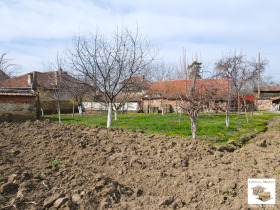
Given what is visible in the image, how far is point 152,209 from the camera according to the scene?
3289mm

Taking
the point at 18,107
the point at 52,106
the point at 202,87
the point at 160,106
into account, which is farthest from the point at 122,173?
the point at 52,106

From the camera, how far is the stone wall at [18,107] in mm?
12789

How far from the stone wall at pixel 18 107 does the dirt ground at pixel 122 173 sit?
673 centimetres

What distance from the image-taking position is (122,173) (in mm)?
4660

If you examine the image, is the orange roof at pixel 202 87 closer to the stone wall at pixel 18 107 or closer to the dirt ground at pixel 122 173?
the dirt ground at pixel 122 173

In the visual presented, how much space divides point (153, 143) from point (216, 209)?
372cm

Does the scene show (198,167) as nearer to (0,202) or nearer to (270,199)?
(270,199)

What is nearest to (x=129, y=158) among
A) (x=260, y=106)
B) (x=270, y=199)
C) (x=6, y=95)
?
(x=270, y=199)

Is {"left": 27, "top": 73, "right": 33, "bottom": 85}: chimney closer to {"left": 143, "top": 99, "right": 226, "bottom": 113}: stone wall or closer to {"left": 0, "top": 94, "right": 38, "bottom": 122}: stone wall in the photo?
{"left": 143, "top": 99, "right": 226, "bottom": 113}: stone wall

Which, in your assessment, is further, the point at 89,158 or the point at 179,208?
the point at 89,158

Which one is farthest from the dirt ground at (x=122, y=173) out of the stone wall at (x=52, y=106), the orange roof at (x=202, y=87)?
the stone wall at (x=52, y=106)

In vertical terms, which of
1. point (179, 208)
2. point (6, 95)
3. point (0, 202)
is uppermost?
point (6, 95)

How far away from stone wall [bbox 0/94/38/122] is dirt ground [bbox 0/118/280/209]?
22.1 ft

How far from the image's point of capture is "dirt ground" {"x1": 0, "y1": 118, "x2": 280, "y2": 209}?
3.45m
